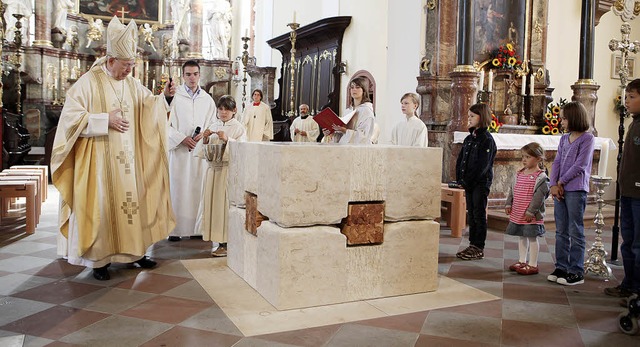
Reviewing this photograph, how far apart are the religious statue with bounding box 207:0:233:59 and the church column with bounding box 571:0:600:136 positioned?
40.7 ft

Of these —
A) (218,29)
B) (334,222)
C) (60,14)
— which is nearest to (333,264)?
(334,222)

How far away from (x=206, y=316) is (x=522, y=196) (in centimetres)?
285

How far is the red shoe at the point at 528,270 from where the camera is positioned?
4793 millimetres

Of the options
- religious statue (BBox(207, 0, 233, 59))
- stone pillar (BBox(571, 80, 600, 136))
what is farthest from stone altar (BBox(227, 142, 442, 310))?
religious statue (BBox(207, 0, 233, 59))

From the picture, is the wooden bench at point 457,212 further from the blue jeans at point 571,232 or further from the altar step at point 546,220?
the blue jeans at point 571,232

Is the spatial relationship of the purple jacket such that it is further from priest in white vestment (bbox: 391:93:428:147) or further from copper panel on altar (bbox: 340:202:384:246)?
priest in white vestment (bbox: 391:93:428:147)

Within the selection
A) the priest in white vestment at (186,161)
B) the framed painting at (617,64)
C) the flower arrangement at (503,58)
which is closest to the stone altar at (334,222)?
the priest in white vestment at (186,161)

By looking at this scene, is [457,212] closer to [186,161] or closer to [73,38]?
[186,161]

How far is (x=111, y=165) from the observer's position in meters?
4.48

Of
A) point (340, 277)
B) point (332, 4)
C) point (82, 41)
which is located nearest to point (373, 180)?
point (340, 277)

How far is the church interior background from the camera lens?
4.02m

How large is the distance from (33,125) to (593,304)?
14934mm

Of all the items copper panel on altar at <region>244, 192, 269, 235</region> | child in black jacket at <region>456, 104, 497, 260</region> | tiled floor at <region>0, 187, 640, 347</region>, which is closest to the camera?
tiled floor at <region>0, 187, 640, 347</region>

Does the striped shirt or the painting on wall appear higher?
the painting on wall
